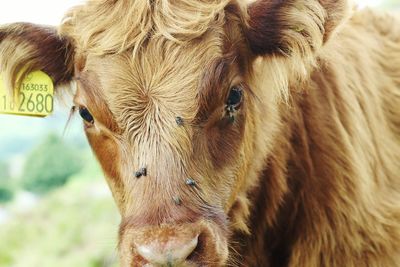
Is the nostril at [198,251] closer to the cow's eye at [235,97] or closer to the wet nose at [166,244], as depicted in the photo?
the wet nose at [166,244]

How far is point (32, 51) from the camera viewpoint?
4348 mm

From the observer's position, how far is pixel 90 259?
9.47 m

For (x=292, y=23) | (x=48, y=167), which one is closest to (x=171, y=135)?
(x=292, y=23)

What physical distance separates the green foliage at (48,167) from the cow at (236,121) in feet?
29.0

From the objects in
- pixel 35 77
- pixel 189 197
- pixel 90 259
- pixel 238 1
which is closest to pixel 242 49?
pixel 238 1

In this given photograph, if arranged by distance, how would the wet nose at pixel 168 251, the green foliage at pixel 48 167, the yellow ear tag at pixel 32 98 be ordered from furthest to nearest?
the green foliage at pixel 48 167 → the yellow ear tag at pixel 32 98 → the wet nose at pixel 168 251

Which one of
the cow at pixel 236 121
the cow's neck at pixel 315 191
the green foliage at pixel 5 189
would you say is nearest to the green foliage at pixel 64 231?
the green foliage at pixel 5 189

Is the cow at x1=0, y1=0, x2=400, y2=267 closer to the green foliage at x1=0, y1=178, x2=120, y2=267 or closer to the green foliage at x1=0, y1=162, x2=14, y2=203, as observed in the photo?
the green foliage at x1=0, y1=178, x2=120, y2=267

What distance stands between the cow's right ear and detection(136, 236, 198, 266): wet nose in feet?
4.61

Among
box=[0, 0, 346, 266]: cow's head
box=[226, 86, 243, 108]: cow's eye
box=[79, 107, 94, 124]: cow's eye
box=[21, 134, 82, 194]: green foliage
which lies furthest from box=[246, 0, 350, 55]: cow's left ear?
box=[21, 134, 82, 194]: green foliage

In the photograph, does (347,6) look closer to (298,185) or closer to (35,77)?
(298,185)

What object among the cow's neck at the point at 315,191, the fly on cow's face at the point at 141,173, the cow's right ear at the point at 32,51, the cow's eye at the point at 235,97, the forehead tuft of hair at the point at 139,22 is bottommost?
the cow's neck at the point at 315,191

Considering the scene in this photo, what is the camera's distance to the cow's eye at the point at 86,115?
13.2ft

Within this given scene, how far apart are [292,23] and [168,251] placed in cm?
138
